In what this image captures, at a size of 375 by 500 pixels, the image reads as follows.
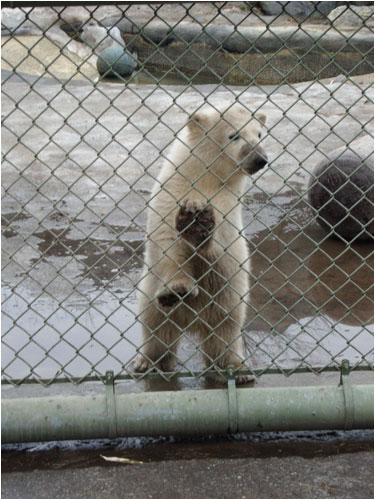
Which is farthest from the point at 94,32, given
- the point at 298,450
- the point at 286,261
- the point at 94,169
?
the point at 298,450

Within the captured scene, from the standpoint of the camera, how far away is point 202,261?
3.63 m

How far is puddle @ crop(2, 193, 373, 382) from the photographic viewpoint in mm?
3588

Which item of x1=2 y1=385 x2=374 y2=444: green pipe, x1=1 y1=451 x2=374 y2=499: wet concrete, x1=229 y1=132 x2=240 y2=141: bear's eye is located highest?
x1=229 y1=132 x2=240 y2=141: bear's eye

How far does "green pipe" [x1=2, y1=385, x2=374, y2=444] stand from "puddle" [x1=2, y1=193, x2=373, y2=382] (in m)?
0.24

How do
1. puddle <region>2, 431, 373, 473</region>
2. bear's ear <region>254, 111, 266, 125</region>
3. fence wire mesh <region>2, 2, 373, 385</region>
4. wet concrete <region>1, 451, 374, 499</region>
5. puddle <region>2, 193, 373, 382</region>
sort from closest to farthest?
1. wet concrete <region>1, 451, 374, 499</region>
2. puddle <region>2, 431, 373, 473</region>
3. fence wire mesh <region>2, 2, 373, 385</region>
4. puddle <region>2, 193, 373, 382</region>
5. bear's ear <region>254, 111, 266, 125</region>

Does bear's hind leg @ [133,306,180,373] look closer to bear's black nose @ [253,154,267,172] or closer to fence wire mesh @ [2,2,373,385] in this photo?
fence wire mesh @ [2,2,373,385]

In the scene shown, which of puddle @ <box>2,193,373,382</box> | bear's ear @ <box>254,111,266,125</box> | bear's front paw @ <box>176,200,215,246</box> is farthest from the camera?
bear's ear @ <box>254,111,266,125</box>

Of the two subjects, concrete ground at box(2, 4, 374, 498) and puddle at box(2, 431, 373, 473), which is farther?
puddle at box(2, 431, 373, 473)

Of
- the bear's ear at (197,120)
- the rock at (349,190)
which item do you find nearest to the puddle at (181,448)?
the bear's ear at (197,120)

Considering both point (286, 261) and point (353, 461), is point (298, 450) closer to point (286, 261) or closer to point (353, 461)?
point (353, 461)

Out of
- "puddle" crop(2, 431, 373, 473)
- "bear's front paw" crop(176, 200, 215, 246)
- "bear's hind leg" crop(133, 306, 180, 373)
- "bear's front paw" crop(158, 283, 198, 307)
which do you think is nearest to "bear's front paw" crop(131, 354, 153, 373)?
"bear's hind leg" crop(133, 306, 180, 373)

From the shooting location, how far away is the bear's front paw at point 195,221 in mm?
3049

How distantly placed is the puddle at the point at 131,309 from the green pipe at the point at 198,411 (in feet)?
0.77

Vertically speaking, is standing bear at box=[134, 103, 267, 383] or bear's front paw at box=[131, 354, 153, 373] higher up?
standing bear at box=[134, 103, 267, 383]
